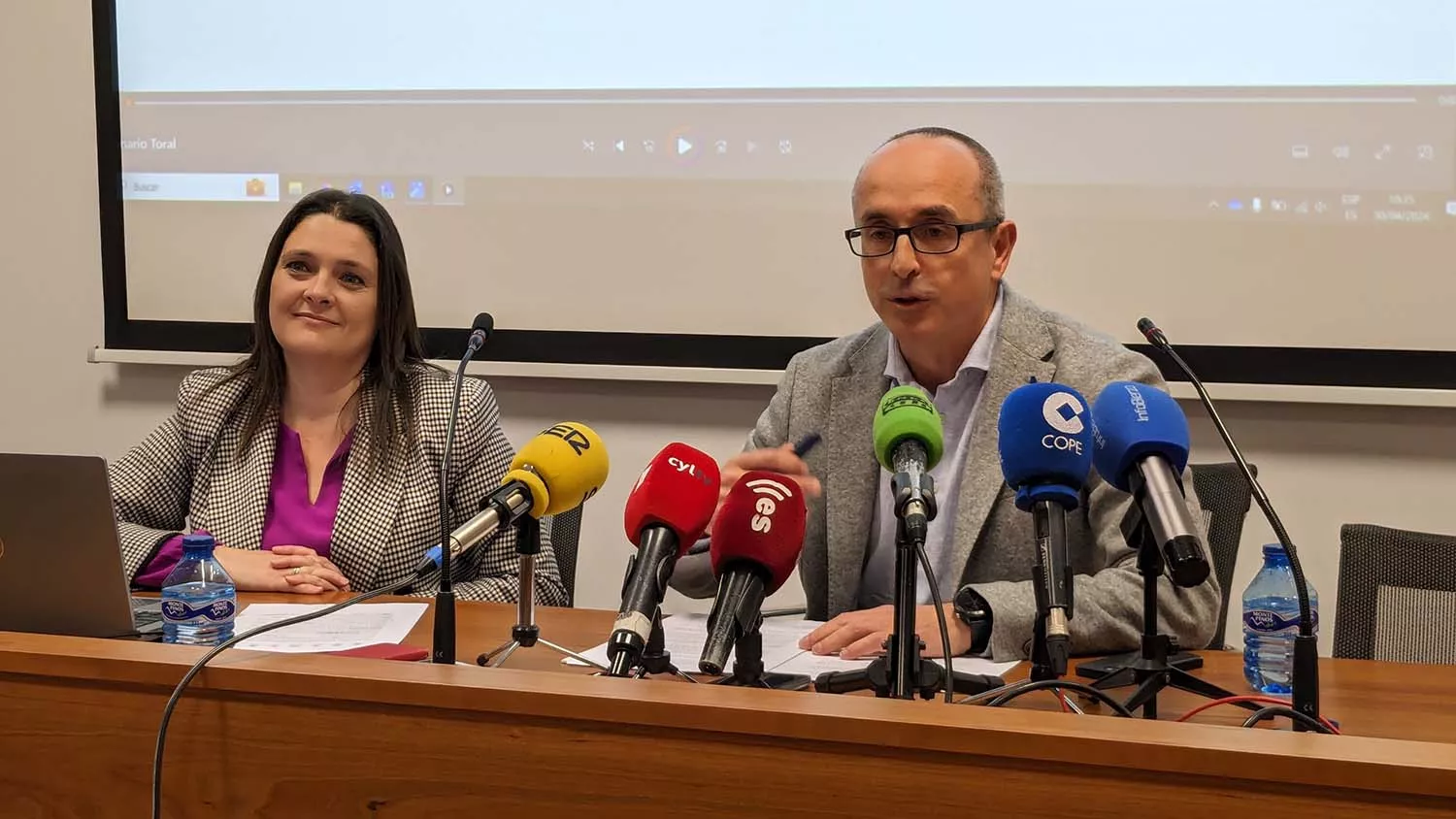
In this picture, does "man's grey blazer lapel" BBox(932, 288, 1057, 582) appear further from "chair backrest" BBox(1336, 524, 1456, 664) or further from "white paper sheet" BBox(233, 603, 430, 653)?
"white paper sheet" BBox(233, 603, 430, 653)

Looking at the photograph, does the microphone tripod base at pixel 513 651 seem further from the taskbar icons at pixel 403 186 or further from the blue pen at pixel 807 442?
the taskbar icons at pixel 403 186

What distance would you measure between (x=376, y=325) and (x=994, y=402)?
1184 mm

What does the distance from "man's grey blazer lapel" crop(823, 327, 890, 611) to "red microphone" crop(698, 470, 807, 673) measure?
747 millimetres

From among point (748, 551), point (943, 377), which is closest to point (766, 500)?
point (748, 551)

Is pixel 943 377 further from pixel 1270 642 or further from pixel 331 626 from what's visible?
pixel 331 626

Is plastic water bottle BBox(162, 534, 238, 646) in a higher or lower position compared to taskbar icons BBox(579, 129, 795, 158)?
lower

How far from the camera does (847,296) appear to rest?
307cm

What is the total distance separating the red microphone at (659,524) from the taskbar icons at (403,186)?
2.17 metres

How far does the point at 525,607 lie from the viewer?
1.52 meters

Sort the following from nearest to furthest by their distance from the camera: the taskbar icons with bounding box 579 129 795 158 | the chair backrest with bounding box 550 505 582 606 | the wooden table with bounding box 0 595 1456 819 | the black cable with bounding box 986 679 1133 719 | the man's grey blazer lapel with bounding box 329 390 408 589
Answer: the wooden table with bounding box 0 595 1456 819, the black cable with bounding box 986 679 1133 719, the man's grey blazer lapel with bounding box 329 390 408 589, the chair backrest with bounding box 550 505 582 606, the taskbar icons with bounding box 579 129 795 158

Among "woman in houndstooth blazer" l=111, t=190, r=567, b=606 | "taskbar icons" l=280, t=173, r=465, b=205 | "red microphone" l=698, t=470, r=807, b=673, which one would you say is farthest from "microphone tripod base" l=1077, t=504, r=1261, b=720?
"taskbar icons" l=280, t=173, r=465, b=205

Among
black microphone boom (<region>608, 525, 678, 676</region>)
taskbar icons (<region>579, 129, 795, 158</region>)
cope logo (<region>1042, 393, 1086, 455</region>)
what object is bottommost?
black microphone boom (<region>608, 525, 678, 676</region>)

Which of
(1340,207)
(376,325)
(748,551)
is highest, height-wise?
(1340,207)

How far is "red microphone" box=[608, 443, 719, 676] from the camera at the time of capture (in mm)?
1122
